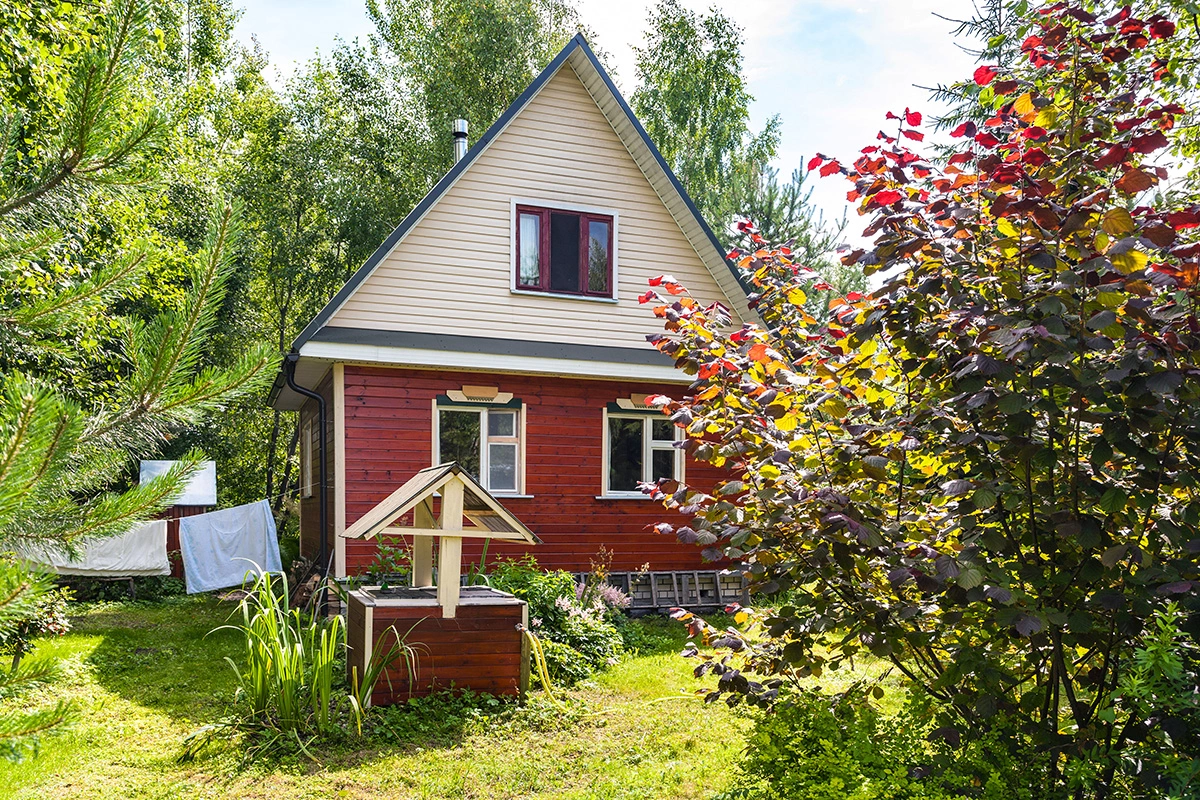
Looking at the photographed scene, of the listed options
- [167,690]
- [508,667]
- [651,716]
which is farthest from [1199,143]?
[167,690]

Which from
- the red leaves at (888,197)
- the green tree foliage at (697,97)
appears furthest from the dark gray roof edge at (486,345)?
the green tree foliage at (697,97)

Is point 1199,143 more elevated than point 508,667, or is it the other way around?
point 1199,143

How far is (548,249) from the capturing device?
12.4 m

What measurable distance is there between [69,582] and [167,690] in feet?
27.5

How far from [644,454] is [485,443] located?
2425mm

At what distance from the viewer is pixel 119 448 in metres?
2.07

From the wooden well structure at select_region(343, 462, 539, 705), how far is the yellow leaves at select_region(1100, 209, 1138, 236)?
483 centimetres

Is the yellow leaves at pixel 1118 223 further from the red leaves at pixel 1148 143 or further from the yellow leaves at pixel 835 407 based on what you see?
the yellow leaves at pixel 835 407

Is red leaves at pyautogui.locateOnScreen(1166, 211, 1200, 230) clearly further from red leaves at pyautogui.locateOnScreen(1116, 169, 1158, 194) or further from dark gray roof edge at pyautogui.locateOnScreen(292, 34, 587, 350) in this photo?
dark gray roof edge at pyautogui.locateOnScreen(292, 34, 587, 350)

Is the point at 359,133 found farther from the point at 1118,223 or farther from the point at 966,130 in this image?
the point at 1118,223

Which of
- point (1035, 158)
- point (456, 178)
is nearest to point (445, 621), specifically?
point (1035, 158)

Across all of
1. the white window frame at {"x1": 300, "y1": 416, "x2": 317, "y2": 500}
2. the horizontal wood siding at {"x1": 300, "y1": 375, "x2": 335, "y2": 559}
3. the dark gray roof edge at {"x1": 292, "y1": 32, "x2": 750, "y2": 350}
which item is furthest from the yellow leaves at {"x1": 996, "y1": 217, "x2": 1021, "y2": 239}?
the white window frame at {"x1": 300, "y1": 416, "x2": 317, "y2": 500}

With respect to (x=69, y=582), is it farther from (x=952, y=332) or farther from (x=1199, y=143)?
(x=1199, y=143)

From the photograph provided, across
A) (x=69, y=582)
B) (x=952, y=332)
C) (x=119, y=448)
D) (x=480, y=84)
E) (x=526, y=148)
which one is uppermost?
(x=480, y=84)
